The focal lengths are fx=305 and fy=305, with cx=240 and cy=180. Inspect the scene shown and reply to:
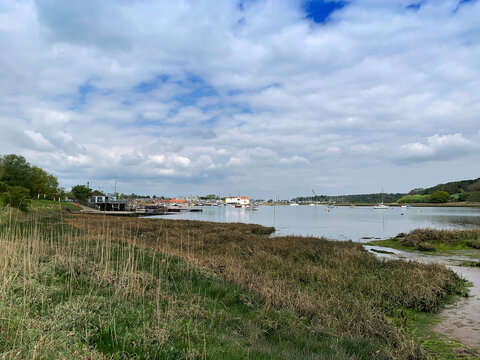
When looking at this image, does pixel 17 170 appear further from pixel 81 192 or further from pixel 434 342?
pixel 434 342

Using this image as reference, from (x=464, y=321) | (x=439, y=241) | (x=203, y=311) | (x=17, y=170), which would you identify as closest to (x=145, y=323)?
(x=203, y=311)

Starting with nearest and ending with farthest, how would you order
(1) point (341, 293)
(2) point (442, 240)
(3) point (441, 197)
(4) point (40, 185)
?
(1) point (341, 293) < (2) point (442, 240) < (4) point (40, 185) < (3) point (441, 197)

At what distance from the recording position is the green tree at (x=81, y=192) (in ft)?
366

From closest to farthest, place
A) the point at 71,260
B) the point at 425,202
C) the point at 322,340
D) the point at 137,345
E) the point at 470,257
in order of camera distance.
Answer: the point at 137,345, the point at 322,340, the point at 71,260, the point at 470,257, the point at 425,202

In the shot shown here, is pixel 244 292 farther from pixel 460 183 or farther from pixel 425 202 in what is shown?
pixel 460 183

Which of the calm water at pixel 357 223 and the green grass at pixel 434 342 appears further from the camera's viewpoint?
the calm water at pixel 357 223

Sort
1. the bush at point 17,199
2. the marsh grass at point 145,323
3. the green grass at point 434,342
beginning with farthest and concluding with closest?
1. the bush at point 17,199
2. the green grass at point 434,342
3. the marsh grass at point 145,323

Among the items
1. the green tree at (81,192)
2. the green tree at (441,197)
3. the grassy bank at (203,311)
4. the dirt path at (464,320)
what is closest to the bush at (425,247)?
the dirt path at (464,320)

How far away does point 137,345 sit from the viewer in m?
4.80

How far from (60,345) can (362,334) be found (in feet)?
21.5

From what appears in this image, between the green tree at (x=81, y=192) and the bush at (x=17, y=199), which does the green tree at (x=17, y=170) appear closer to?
the green tree at (x=81, y=192)

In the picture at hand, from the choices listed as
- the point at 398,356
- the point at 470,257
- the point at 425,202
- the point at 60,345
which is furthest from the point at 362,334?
the point at 425,202

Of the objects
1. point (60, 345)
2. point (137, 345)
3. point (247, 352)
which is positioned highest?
point (60, 345)

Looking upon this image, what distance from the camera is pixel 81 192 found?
11238 cm
